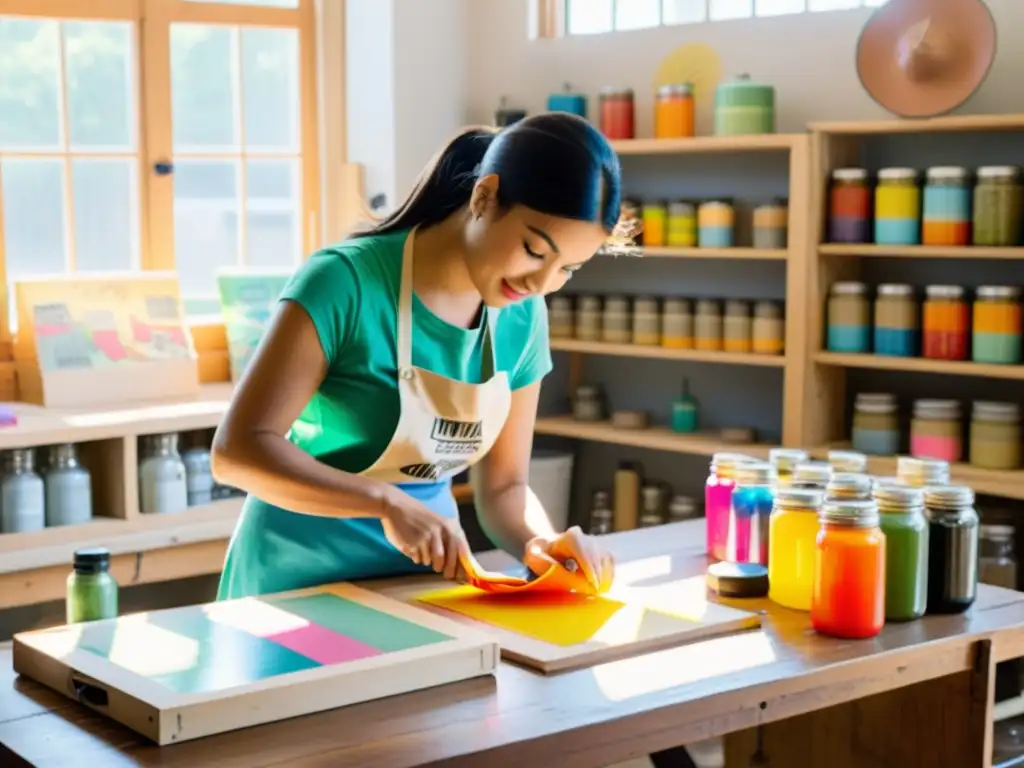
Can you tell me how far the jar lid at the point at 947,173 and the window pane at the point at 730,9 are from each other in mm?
948

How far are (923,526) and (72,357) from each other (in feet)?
9.59

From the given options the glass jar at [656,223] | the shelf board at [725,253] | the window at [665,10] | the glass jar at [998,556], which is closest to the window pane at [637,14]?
the window at [665,10]

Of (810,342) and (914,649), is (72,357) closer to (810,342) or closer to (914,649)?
(810,342)

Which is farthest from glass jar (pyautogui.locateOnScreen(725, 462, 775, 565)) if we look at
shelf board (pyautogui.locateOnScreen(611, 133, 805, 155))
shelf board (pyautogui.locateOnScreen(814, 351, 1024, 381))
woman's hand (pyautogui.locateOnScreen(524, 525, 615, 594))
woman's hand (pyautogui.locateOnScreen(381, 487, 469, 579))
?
shelf board (pyautogui.locateOnScreen(611, 133, 805, 155))

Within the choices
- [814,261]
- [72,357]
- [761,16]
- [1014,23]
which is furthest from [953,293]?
[72,357]

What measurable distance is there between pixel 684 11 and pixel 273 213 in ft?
4.97

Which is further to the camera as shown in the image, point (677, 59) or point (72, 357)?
point (677, 59)

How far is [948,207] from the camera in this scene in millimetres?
3838

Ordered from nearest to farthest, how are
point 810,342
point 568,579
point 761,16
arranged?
1. point 568,579
2. point 810,342
3. point 761,16

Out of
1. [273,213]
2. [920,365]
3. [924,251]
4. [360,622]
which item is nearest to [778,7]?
[924,251]

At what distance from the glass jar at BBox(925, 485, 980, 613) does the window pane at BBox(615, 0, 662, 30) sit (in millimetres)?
2981

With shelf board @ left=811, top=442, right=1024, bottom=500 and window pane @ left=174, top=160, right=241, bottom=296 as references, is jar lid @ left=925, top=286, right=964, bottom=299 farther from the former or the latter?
window pane @ left=174, top=160, right=241, bottom=296

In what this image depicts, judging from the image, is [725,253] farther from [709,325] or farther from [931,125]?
[931,125]

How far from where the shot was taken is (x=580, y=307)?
4.77 metres
